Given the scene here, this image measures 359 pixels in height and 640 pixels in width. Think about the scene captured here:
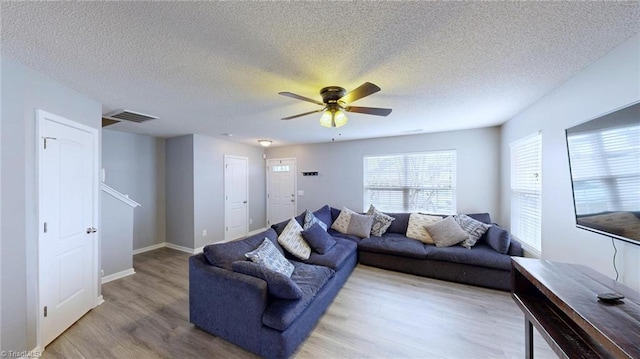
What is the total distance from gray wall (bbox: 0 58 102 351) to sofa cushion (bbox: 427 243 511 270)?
13.9 ft

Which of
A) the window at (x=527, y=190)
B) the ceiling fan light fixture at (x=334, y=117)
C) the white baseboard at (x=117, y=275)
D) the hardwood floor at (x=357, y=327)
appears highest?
the ceiling fan light fixture at (x=334, y=117)

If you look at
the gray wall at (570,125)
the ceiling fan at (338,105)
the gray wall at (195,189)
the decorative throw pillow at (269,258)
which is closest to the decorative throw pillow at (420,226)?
the gray wall at (570,125)

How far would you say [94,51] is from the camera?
1.60 m

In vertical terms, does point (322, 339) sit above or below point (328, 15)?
below

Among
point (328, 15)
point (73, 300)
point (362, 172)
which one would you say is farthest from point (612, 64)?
point (73, 300)

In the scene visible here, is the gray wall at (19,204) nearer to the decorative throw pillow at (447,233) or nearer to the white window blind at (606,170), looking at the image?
the white window blind at (606,170)

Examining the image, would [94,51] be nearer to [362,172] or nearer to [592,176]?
[592,176]

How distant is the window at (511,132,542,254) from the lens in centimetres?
271

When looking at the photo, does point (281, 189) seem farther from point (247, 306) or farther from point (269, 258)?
point (247, 306)

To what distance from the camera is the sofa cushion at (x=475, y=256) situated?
2.86 metres

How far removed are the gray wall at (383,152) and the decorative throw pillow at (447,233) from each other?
90 centimetres

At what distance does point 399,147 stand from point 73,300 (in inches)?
208

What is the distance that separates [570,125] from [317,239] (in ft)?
9.69

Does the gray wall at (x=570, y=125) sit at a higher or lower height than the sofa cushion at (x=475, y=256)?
higher
